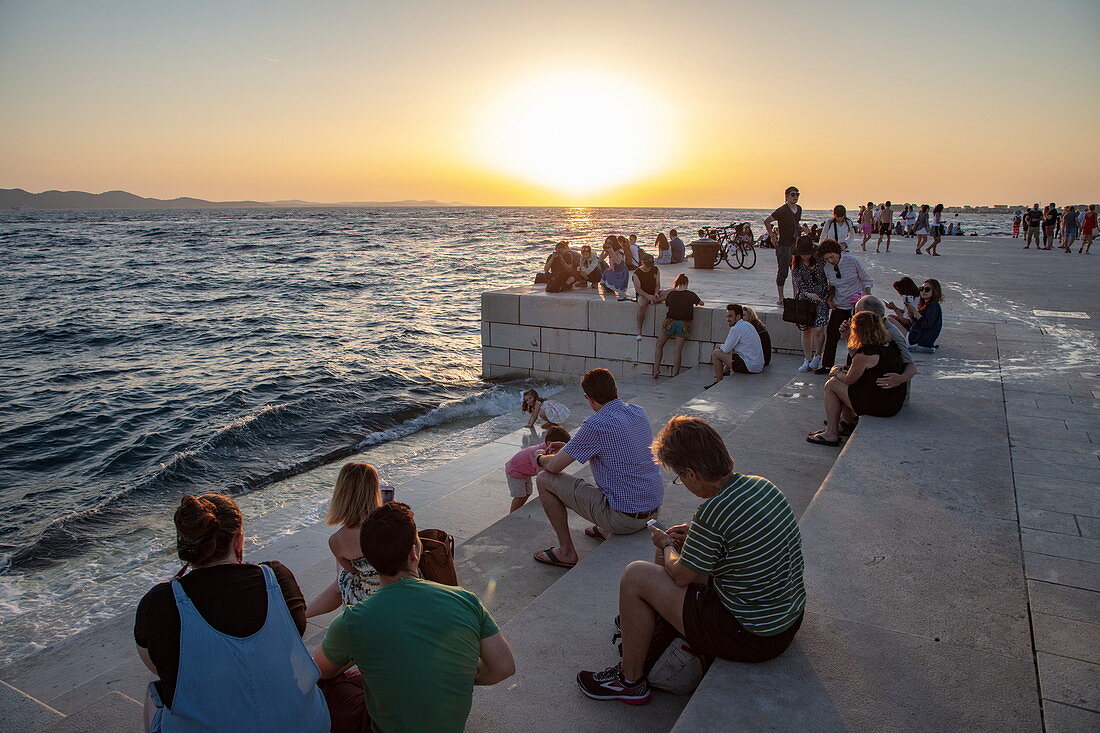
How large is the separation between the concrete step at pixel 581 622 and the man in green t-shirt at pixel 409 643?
21.6 inches

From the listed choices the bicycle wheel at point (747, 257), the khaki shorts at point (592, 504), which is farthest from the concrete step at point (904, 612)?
the bicycle wheel at point (747, 257)

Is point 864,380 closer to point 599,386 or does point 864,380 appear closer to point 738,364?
point 599,386

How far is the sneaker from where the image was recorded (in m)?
2.91

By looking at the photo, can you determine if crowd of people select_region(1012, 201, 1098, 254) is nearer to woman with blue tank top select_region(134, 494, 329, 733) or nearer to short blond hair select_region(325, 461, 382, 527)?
short blond hair select_region(325, 461, 382, 527)

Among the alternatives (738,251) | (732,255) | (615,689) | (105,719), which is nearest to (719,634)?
(615,689)

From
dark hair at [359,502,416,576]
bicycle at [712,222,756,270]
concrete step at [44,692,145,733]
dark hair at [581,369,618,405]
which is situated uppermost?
bicycle at [712,222,756,270]

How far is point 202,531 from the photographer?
2359 millimetres

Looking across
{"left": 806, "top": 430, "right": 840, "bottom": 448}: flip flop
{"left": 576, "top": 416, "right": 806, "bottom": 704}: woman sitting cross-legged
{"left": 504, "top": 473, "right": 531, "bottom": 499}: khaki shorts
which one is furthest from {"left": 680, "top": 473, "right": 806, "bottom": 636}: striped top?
{"left": 806, "top": 430, "right": 840, "bottom": 448}: flip flop

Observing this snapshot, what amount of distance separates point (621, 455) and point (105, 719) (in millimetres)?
2939

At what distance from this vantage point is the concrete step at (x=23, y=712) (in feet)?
13.3

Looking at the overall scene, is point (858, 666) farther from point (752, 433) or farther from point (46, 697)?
point (46, 697)

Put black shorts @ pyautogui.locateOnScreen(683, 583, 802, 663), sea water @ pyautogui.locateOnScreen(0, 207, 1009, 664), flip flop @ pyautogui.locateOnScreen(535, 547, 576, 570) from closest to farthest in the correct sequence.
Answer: black shorts @ pyautogui.locateOnScreen(683, 583, 802, 663) < flip flop @ pyautogui.locateOnScreen(535, 547, 576, 570) < sea water @ pyautogui.locateOnScreen(0, 207, 1009, 664)

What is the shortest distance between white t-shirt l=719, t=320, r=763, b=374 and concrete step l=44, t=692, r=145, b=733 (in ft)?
26.0

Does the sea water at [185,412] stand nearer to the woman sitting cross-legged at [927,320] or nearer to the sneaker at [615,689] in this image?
the sneaker at [615,689]
